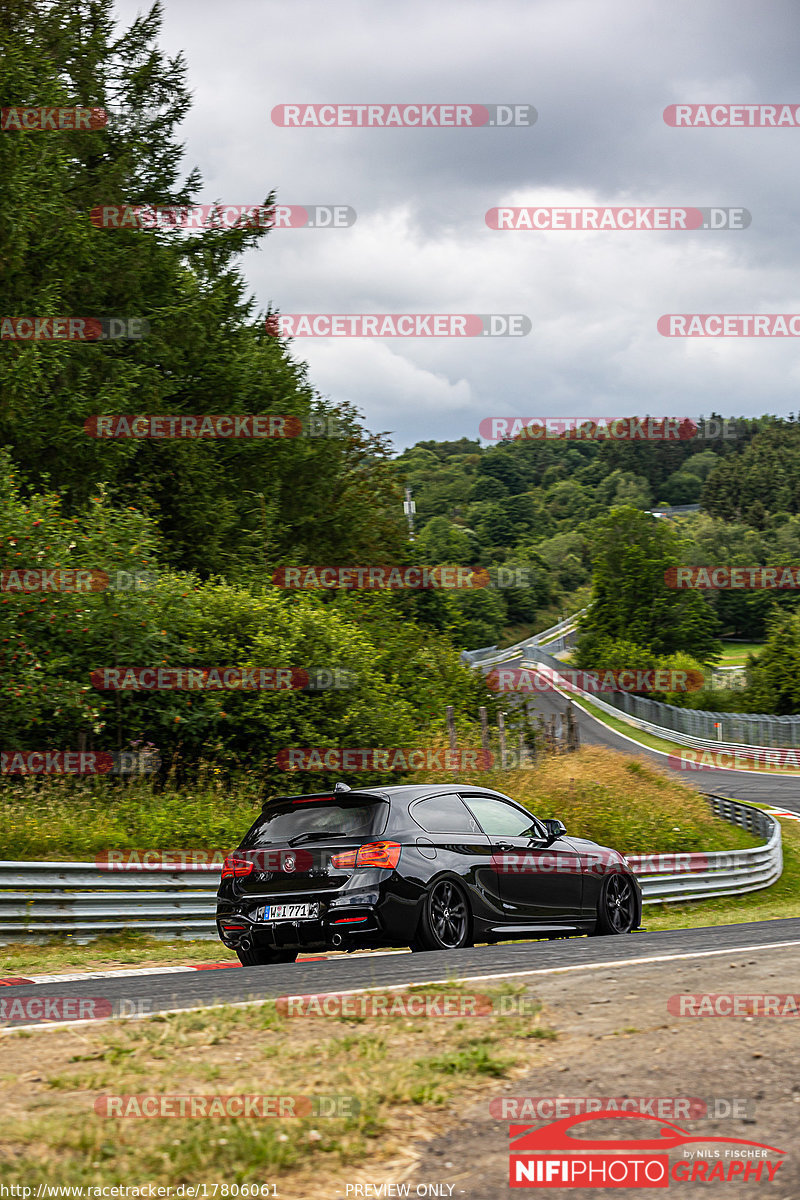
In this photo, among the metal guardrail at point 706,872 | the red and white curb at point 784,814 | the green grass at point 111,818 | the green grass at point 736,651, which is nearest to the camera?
the green grass at point 111,818

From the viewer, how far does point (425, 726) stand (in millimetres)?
24000

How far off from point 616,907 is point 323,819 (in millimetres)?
3604

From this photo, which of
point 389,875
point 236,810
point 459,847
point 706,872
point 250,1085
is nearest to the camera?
point 250,1085

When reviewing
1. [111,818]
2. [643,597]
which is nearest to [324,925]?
[111,818]

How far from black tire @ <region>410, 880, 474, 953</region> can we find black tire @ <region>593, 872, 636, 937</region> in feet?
6.68

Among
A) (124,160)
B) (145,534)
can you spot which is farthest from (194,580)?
(124,160)

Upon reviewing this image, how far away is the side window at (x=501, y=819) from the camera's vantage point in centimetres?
1015

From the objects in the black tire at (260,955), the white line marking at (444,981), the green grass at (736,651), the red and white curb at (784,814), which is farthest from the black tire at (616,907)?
the green grass at (736,651)

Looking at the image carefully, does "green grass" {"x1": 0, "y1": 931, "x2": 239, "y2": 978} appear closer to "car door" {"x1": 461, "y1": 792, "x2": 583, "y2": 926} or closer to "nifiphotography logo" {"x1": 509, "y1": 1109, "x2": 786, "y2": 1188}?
"car door" {"x1": 461, "y1": 792, "x2": 583, "y2": 926}

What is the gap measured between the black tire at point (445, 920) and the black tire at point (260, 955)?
1103 mm

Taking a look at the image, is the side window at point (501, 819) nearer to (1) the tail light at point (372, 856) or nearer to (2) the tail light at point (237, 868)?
(1) the tail light at point (372, 856)

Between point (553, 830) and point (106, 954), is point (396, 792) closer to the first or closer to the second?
point (553, 830)

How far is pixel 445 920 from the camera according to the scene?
9.27 meters

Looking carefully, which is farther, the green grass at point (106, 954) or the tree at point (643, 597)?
the tree at point (643, 597)
